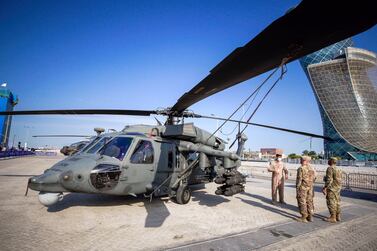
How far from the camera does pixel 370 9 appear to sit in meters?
2.29

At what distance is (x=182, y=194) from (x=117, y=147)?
285 centimetres

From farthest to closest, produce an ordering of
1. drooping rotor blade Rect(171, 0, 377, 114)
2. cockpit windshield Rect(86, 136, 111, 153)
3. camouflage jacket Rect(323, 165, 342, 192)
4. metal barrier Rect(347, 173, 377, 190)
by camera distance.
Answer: metal barrier Rect(347, 173, 377, 190)
cockpit windshield Rect(86, 136, 111, 153)
camouflage jacket Rect(323, 165, 342, 192)
drooping rotor blade Rect(171, 0, 377, 114)

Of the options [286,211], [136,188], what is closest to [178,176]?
[136,188]

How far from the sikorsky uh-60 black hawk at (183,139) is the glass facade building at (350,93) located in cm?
7694

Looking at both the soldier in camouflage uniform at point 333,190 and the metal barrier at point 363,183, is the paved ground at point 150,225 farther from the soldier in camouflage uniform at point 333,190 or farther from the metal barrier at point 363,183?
the metal barrier at point 363,183

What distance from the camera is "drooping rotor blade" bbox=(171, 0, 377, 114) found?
7.86 feet

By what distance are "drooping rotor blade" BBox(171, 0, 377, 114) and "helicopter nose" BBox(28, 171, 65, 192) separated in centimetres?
448

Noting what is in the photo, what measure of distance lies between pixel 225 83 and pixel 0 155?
3517 cm

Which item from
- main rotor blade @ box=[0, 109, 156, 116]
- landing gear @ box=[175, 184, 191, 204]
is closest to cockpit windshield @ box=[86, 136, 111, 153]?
main rotor blade @ box=[0, 109, 156, 116]

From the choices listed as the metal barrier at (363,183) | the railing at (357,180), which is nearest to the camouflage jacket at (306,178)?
the railing at (357,180)

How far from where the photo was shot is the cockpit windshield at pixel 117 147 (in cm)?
690

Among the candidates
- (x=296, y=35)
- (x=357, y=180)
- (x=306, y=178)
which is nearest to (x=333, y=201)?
(x=306, y=178)

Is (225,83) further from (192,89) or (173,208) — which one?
(173,208)

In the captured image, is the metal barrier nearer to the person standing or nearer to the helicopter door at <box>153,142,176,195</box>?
the person standing
